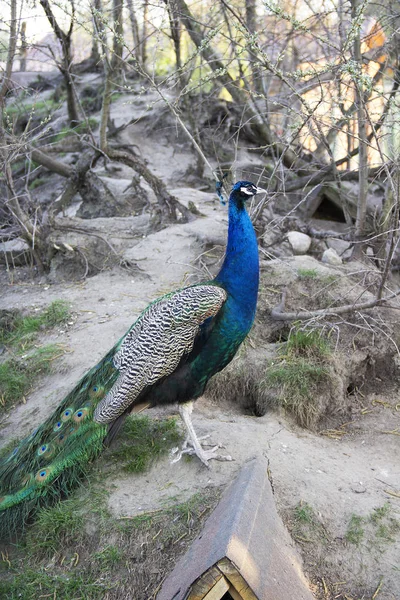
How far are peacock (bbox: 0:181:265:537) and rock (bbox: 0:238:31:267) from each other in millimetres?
3290

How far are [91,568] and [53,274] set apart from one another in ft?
11.7

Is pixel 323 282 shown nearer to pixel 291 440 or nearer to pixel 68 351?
pixel 291 440

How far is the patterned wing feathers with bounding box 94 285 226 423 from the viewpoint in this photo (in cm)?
316

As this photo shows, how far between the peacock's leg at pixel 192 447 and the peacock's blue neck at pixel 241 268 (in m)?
0.61

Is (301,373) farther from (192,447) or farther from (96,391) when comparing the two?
(96,391)

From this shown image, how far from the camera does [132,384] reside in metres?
3.17

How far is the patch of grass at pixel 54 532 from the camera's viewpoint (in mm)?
2965

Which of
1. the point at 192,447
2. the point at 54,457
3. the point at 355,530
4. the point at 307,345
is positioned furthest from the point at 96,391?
the point at 307,345

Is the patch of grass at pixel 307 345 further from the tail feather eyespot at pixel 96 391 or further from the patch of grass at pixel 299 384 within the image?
the tail feather eyespot at pixel 96 391

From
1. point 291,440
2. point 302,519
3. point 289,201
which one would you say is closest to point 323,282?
point 291,440

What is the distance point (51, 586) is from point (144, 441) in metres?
0.96

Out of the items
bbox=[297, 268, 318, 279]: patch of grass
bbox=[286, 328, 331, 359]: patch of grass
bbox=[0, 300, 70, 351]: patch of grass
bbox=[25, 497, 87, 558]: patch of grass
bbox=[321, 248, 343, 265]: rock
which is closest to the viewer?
bbox=[25, 497, 87, 558]: patch of grass

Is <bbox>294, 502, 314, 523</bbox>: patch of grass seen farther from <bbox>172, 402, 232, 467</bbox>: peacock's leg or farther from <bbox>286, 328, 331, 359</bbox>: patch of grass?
<bbox>286, 328, 331, 359</bbox>: patch of grass

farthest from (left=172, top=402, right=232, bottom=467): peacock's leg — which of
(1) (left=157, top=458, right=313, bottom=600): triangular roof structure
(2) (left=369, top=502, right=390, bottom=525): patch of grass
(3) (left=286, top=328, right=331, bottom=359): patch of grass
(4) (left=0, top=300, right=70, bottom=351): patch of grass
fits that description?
(4) (left=0, top=300, right=70, bottom=351): patch of grass
